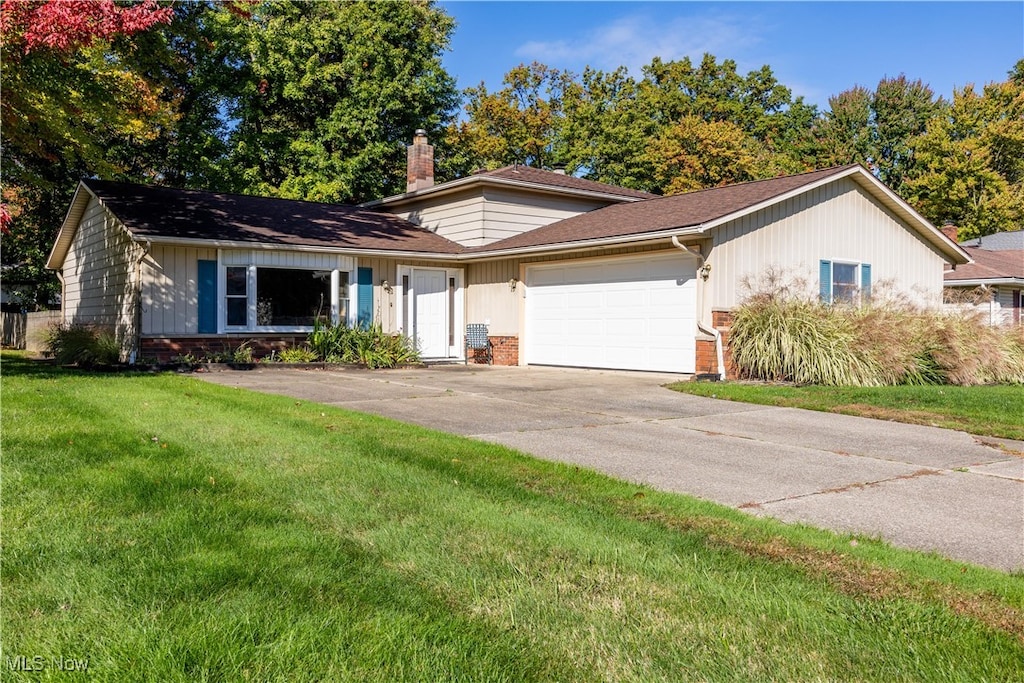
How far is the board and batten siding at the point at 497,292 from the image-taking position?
18.2 meters

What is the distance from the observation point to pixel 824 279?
645 inches

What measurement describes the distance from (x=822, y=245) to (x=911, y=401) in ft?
21.3

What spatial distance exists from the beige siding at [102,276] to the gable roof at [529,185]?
745 cm

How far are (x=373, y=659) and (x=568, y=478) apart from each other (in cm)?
310

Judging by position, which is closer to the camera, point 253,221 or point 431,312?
point 253,221

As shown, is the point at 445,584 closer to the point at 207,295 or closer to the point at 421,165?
the point at 207,295

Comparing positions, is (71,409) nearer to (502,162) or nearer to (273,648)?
(273,648)

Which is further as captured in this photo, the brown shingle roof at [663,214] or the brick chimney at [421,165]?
the brick chimney at [421,165]

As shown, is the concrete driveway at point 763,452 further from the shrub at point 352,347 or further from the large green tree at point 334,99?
the large green tree at point 334,99

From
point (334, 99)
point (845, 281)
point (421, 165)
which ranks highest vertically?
point (334, 99)

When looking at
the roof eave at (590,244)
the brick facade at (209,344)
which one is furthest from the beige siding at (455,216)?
the brick facade at (209,344)

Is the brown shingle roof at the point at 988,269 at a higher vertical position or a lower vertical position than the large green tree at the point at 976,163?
lower

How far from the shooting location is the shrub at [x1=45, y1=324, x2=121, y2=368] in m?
15.8

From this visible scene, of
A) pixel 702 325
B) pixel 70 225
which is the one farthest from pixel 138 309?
pixel 702 325
